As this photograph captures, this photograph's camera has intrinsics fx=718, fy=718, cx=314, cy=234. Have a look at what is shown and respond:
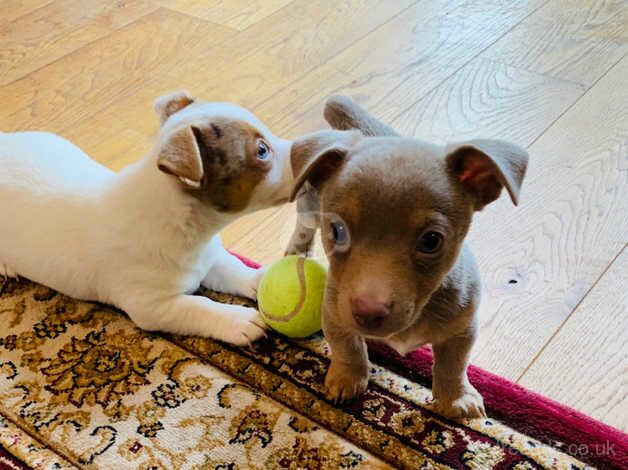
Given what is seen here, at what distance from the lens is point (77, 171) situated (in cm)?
180

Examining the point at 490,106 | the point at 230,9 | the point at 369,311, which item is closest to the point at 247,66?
the point at 230,9

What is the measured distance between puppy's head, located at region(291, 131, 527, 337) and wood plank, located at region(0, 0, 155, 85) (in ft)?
6.55

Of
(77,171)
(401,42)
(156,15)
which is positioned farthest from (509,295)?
(156,15)

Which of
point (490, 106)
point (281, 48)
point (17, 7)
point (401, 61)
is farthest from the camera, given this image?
point (17, 7)

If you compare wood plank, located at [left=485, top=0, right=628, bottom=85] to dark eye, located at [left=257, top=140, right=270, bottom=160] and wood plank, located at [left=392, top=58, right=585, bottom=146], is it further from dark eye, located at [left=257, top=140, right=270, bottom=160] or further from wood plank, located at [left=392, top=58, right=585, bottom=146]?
dark eye, located at [left=257, top=140, right=270, bottom=160]

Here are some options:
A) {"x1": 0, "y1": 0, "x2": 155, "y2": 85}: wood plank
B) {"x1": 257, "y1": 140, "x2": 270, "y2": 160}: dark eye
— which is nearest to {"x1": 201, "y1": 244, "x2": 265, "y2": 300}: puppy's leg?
{"x1": 257, "y1": 140, "x2": 270, "y2": 160}: dark eye

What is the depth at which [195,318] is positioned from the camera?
167 cm

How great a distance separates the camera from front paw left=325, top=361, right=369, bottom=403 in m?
1.49

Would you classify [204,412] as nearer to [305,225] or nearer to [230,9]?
[305,225]

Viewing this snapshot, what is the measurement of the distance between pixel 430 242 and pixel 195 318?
2.35ft

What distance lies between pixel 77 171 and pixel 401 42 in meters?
1.49

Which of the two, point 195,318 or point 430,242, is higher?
point 430,242

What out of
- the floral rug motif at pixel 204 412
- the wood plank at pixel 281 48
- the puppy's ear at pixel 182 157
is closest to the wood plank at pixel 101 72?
the wood plank at pixel 281 48

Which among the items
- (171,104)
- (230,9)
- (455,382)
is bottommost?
(230,9)
